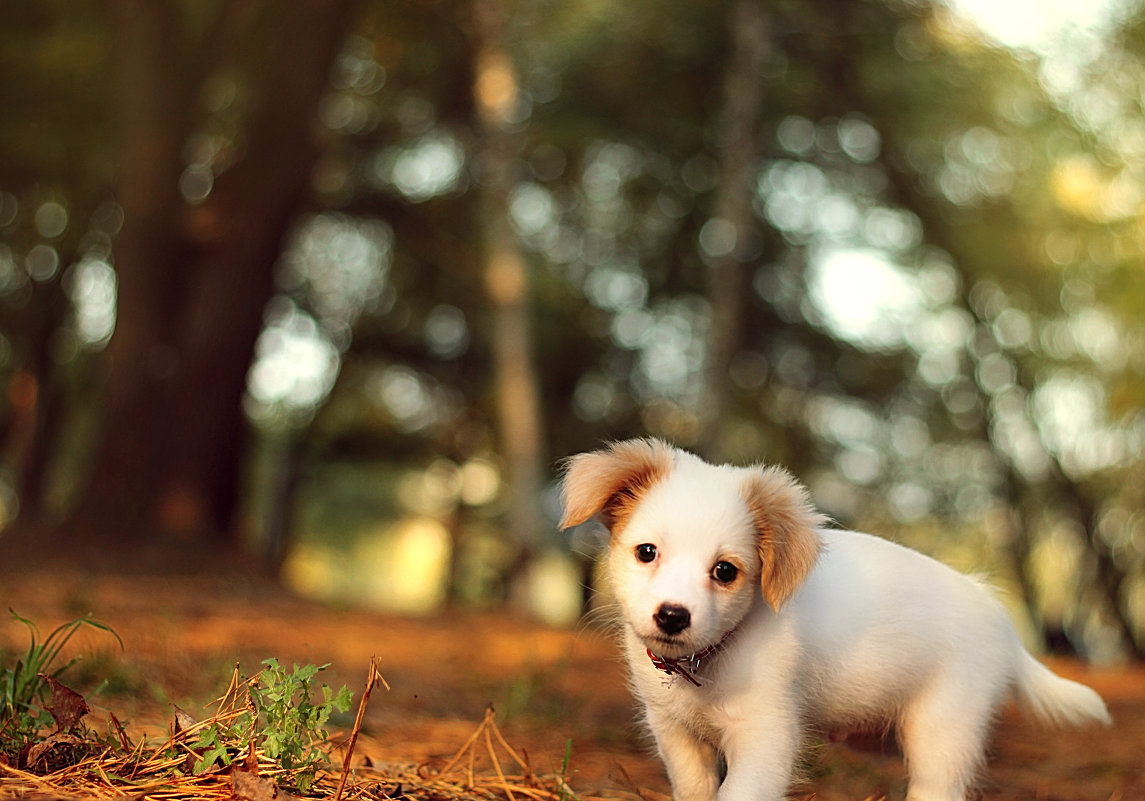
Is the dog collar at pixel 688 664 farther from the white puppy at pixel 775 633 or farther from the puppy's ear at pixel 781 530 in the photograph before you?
the puppy's ear at pixel 781 530

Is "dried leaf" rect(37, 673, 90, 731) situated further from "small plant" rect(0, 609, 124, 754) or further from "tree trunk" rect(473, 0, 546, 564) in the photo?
"tree trunk" rect(473, 0, 546, 564)

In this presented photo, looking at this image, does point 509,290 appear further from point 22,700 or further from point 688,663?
point 688,663

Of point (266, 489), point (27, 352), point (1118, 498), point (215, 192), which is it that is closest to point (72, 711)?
point (215, 192)

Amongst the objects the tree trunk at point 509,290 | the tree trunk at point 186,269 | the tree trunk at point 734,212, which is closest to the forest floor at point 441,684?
the tree trunk at point 186,269

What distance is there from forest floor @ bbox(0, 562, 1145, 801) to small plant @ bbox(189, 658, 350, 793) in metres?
0.74

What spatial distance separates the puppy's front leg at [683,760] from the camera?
288 cm

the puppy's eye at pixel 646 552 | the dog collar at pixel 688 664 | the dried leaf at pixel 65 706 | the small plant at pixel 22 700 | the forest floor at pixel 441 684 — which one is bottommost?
the forest floor at pixel 441 684

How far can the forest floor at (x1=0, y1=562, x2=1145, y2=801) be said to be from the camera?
12.7 feet

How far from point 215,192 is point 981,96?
348 inches

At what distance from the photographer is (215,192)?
1115cm

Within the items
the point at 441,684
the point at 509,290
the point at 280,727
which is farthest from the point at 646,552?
the point at 509,290

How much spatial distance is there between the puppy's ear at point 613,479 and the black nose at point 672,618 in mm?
415

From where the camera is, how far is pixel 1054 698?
10.6ft

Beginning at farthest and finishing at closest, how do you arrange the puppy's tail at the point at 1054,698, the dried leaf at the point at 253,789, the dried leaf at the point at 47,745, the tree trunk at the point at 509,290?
the tree trunk at the point at 509,290
the puppy's tail at the point at 1054,698
the dried leaf at the point at 47,745
the dried leaf at the point at 253,789
